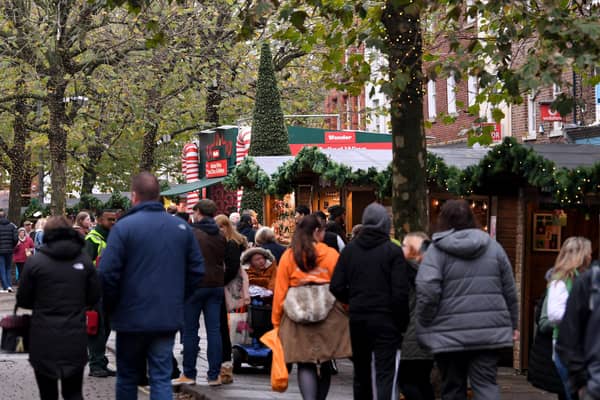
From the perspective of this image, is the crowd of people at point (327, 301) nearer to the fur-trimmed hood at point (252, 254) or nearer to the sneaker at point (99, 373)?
the fur-trimmed hood at point (252, 254)

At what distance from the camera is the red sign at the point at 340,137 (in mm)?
30750

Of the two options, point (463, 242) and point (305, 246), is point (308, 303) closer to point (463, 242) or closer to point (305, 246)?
point (305, 246)

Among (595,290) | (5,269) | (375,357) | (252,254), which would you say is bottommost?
(5,269)

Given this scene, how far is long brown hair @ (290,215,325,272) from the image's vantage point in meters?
9.33

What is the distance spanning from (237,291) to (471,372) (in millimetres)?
3936

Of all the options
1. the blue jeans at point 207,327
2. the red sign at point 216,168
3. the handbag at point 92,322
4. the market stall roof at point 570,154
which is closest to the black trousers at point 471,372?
the handbag at point 92,322

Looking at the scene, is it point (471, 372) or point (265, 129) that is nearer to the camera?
point (471, 372)

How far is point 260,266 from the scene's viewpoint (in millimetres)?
12477

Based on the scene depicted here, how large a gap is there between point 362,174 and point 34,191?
71.0 meters

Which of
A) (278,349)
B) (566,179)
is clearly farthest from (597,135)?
(278,349)

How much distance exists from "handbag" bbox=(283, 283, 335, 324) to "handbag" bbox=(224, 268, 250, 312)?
251 cm

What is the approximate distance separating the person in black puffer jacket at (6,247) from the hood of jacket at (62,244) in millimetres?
20538

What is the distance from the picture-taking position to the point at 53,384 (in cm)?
866

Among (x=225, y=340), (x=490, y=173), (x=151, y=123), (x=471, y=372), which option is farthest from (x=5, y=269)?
(x=471, y=372)
